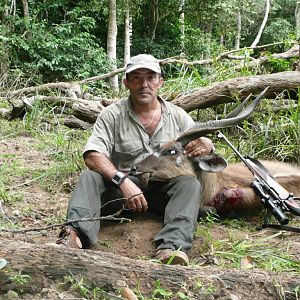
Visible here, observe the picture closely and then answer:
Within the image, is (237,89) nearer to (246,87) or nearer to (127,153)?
(246,87)

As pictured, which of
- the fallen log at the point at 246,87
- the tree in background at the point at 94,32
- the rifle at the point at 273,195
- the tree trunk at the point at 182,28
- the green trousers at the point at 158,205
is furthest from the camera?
the tree trunk at the point at 182,28

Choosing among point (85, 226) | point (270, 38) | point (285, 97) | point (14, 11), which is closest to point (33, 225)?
point (85, 226)

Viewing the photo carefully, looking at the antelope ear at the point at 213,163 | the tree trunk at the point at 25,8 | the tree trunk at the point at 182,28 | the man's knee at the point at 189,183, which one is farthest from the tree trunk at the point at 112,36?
the man's knee at the point at 189,183

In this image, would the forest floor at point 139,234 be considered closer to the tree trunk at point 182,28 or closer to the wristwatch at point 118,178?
the wristwatch at point 118,178

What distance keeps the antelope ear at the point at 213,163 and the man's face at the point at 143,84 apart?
760 millimetres

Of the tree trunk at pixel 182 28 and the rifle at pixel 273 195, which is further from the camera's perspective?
the tree trunk at pixel 182 28

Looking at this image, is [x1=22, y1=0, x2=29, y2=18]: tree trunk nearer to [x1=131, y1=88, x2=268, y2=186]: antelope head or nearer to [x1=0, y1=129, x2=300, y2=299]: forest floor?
[x1=0, y1=129, x2=300, y2=299]: forest floor

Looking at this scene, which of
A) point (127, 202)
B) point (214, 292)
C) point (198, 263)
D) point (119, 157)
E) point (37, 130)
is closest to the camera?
point (214, 292)

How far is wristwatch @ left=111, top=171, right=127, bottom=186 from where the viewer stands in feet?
15.2

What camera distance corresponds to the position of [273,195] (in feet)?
16.4

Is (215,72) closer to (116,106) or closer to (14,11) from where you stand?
(116,106)

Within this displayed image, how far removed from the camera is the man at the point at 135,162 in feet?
14.2

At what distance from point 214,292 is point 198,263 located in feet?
4.97

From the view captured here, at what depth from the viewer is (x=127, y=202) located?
460 centimetres
